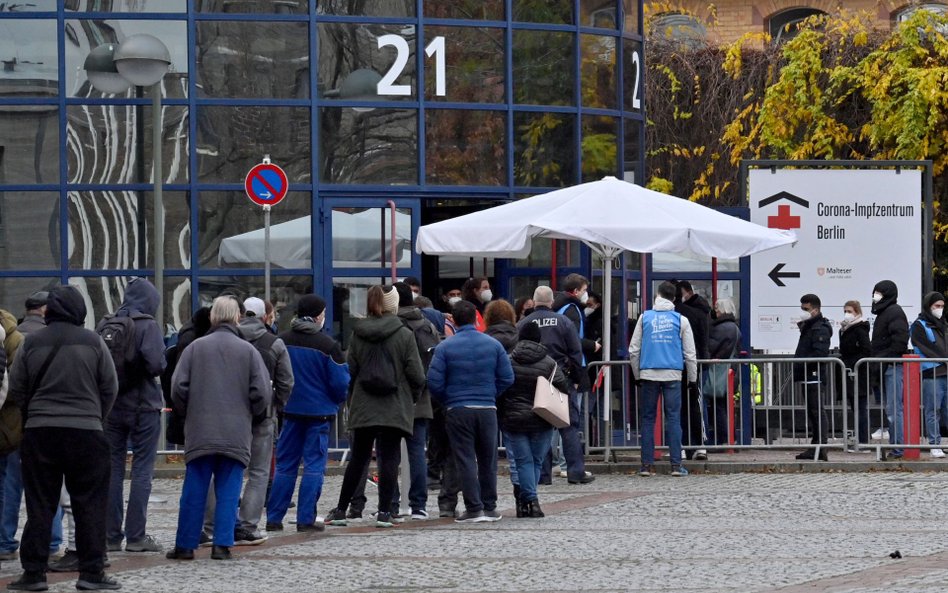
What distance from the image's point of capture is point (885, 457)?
18.4 m

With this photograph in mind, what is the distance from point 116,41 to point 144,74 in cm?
269

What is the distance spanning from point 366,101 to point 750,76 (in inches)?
622

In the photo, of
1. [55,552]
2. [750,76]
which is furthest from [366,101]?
[750,76]

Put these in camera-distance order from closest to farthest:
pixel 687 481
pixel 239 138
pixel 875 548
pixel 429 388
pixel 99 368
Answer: pixel 99 368
pixel 875 548
pixel 429 388
pixel 687 481
pixel 239 138

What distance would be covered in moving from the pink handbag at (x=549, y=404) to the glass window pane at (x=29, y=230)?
25.3 ft

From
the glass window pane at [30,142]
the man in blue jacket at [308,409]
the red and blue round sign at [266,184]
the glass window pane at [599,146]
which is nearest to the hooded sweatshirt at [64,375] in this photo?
the man in blue jacket at [308,409]

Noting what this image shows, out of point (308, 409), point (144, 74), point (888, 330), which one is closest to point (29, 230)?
point (144, 74)

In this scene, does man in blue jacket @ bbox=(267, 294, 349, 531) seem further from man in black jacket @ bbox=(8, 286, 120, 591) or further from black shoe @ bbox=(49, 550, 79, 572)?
man in black jacket @ bbox=(8, 286, 120, 591)

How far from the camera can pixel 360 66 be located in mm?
20516

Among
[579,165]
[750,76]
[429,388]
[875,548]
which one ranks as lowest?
[875,548]

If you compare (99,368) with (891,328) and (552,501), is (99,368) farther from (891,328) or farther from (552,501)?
(891,328)

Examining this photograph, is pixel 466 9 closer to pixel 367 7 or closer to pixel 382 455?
pixel 367 7

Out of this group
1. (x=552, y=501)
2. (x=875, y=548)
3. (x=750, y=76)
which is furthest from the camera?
(x=750, y=76)

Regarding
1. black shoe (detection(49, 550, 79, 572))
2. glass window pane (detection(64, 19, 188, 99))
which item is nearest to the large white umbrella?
glass window pane (detection(64, 19, 188, 99))
